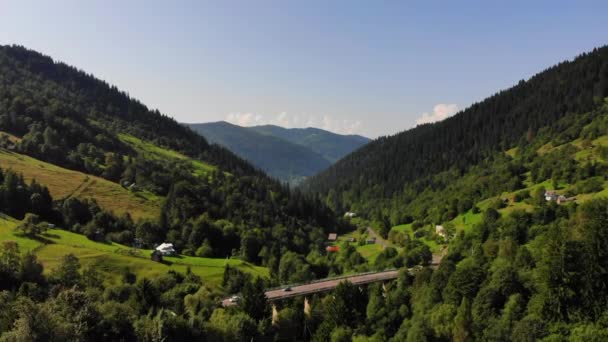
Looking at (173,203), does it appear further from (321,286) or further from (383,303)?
(383,303)

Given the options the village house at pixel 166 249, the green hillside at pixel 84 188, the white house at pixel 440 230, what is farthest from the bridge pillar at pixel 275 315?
the white house at pixel 440 230

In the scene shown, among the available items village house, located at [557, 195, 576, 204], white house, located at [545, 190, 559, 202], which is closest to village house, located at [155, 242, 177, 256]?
white house, located at [545, 190, 559, 202]

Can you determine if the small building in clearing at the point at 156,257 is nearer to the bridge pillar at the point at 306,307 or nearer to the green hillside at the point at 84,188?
the green hillside at the point at 84,188

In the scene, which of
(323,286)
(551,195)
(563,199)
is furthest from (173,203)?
(563,199)

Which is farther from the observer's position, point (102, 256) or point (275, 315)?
point (102, 256)

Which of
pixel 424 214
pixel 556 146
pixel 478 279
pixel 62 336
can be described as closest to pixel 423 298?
pixel 478 279

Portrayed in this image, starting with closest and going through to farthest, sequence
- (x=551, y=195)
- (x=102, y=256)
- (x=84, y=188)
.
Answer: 1. (x=102, y=256)
2. (x=551, y=195)
3. (x=84, y=188)

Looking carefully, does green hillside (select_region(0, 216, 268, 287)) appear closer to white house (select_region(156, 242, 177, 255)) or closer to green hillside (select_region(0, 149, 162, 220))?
white house (select_region(156, 242, 177, 255))

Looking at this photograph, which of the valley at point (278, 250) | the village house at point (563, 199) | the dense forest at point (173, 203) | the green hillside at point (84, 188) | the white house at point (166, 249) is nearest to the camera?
the valley at point (278, 250)
